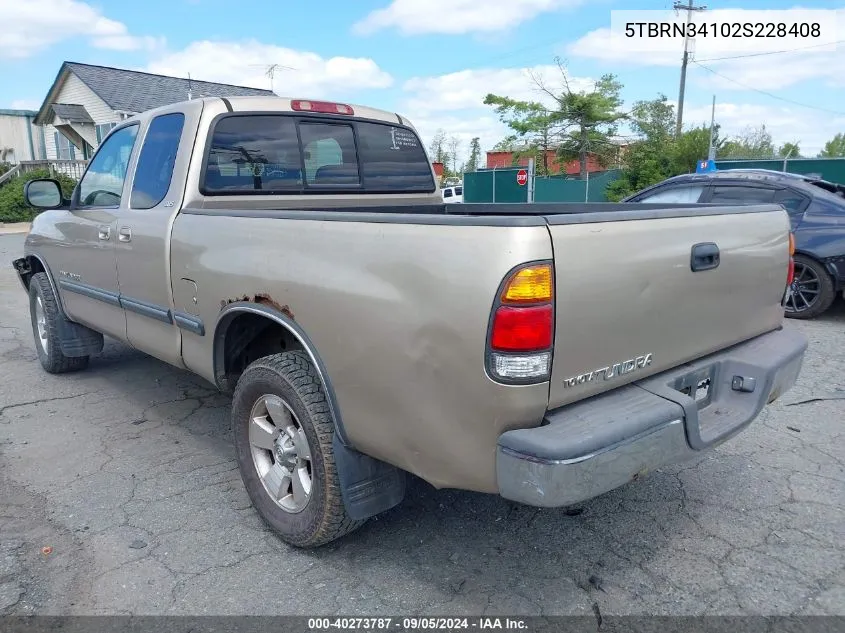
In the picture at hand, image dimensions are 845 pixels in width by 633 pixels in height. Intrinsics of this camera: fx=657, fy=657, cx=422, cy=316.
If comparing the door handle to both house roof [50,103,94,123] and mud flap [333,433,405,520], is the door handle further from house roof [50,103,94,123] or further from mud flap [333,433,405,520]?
house roof [50,103,94,123]

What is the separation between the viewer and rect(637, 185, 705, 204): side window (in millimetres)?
8250

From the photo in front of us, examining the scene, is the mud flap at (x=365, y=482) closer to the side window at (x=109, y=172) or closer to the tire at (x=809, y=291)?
the side window at (x=109, y=172)

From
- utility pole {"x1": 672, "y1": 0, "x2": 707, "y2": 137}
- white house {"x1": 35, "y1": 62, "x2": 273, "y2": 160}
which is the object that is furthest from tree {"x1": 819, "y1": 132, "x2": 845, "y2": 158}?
white house {"x1": 35, "y1": 62, "x2": 273, "y2": 160}

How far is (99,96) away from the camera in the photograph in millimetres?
24234

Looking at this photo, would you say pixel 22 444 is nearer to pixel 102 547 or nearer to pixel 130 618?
pixel 102 547

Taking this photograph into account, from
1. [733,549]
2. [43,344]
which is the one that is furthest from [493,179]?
[733,549]

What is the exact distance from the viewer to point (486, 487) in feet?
7.13

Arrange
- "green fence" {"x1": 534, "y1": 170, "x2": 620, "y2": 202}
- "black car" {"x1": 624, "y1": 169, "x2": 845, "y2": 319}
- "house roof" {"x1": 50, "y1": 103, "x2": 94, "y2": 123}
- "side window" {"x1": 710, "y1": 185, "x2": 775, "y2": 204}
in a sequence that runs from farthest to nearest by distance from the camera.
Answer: "house roof" {"x1": 50, "y1": 103, "x2": 94, "y2": 123} < "green fence" {"x1": 534, "y1": 170, "x2": 620, "y2": 202} < "side window" {"x1": 710, "y1": 185, "x2": 775, "y2": 204} < "black car" {"x1": 624, "y1": 169, "x2": 845, "y2": 319}

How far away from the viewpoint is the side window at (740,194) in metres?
7.76

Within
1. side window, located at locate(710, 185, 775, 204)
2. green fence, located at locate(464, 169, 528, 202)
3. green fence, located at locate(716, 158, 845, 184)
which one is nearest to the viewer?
side window, located at locate(710, 185, 775, 204)

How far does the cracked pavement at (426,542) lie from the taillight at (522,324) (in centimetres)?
107

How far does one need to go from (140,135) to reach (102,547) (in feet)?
7.97

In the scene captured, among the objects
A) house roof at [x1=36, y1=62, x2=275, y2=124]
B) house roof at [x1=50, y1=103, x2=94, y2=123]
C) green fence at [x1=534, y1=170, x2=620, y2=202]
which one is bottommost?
green fence at [x1=534, y1=170, x2=620, y2=202]

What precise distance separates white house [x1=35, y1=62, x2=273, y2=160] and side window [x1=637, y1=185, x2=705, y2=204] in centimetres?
1941
